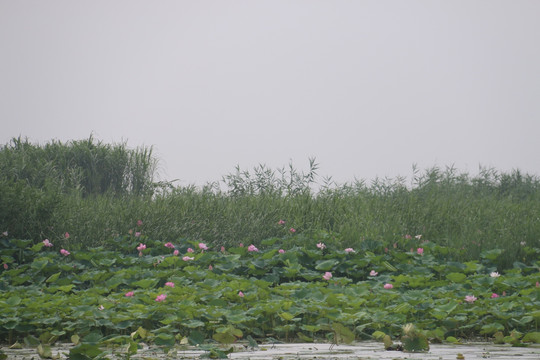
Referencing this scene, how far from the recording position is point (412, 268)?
228 inches

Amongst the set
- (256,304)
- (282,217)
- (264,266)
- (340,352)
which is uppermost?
(282,217)

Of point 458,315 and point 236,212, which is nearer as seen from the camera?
point 458,315

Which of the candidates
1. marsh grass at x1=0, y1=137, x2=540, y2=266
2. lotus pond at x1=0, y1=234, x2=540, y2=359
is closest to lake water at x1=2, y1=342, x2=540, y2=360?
lotus pond at x1=0, y1=234, x2=540, y2=359

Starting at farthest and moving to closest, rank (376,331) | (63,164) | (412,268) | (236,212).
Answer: (63,164) < (236,212) < (412,268) < (376,331)

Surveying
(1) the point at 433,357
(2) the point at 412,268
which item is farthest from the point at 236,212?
(1) the point at 433,357

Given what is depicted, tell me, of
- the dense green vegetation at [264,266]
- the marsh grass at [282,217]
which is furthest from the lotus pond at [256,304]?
the marsh grass at [282,217]

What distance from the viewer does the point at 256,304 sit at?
155 inches

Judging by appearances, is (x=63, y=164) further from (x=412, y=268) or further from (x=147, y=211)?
(x=412, y=268)

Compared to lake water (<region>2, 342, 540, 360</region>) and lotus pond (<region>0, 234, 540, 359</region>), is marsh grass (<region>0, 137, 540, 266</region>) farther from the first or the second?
lake water (<region>2, 342, 540, 360</region>)

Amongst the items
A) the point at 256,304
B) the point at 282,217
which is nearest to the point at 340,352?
the point at 256,304

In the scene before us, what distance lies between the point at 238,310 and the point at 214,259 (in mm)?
2112

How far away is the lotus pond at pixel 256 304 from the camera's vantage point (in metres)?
3.61

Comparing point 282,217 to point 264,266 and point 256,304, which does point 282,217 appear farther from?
point 256,304

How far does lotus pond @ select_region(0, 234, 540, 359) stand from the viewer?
11.9 ft
